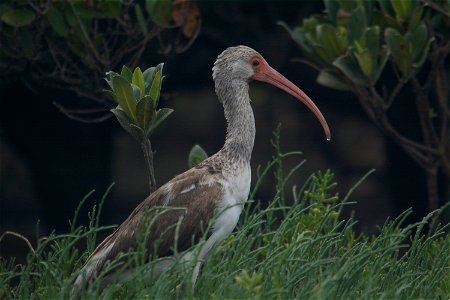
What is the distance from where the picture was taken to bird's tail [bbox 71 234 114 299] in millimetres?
5648

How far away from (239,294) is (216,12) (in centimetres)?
445

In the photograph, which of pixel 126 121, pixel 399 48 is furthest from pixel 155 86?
pixel 399 48

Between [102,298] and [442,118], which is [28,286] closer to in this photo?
[102,298]

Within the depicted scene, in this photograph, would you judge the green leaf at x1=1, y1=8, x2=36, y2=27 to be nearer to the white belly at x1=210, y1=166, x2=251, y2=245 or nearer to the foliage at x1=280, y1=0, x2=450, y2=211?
the foliage at x1=280, y1=0, x2=450, y2=211

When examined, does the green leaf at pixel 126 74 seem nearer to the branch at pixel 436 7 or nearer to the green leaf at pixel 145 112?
the green leaf at pixel 145 112

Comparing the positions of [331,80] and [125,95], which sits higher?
[125,95]

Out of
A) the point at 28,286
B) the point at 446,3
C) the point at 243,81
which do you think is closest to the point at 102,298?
the point at 28,286

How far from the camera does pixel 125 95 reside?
19.8ft

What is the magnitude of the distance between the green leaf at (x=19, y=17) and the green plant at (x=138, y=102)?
183 cm

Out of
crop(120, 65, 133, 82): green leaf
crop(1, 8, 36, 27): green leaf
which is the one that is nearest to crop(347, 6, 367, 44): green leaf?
crop(120, 65, 133, 82): green leaf

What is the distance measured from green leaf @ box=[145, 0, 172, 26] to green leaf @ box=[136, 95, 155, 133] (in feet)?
6.28

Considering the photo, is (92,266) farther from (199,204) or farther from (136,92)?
(136,92)

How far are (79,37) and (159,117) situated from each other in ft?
6.57

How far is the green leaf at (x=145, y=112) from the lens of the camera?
604 centimetres
